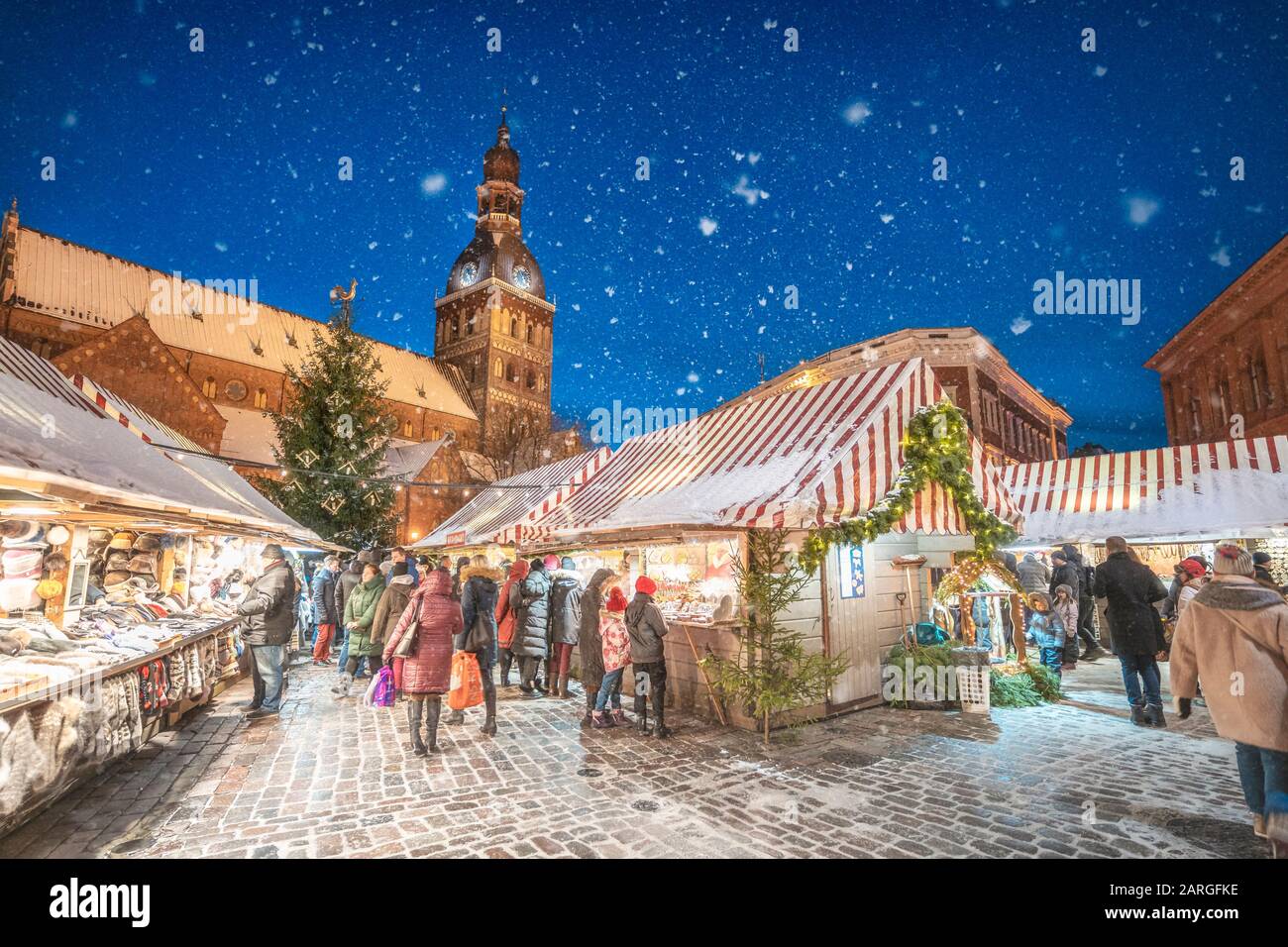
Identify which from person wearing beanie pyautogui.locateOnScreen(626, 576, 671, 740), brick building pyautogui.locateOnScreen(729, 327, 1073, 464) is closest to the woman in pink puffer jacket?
person wearing beanie pyautogui.locateOnScreen(626, 576, 671, 740)

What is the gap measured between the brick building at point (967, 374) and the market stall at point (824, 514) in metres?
20.2

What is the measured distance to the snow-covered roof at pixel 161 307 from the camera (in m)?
32.9

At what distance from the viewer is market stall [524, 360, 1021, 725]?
7012mm

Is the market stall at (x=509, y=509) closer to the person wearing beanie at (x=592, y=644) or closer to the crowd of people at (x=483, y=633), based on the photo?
the crowd of people at (x=483, y=633)

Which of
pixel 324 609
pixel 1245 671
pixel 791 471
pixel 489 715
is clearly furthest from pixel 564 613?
Result: pixel 1245 671

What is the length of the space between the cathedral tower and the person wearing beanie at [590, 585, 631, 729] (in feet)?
156

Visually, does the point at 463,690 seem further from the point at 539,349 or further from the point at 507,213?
the point at 507,213

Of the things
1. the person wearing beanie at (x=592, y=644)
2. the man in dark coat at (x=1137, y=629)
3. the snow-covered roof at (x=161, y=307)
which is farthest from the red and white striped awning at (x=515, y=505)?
the snow-covered roof at (x=161, y=307)

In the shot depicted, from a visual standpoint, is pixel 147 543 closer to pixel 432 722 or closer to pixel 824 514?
pixel 432 722

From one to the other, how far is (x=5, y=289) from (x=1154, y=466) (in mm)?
49487

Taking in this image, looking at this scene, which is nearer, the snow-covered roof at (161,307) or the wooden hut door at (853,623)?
the wooden hut door at (853,623)

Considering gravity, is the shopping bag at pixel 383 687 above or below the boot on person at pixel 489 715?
above

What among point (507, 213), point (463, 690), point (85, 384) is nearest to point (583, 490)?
point (463, 690)

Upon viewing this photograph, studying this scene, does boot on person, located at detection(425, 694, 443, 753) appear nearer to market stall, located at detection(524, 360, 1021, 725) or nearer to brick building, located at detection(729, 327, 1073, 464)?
market stall, located at detection(524, 360, 1021, 725)
